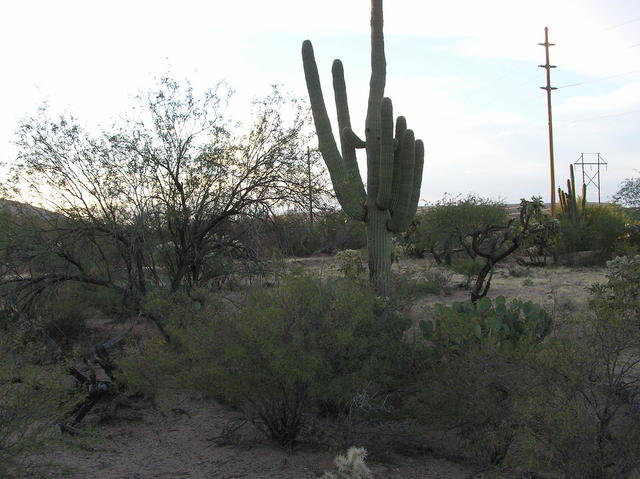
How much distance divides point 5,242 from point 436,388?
7437mm

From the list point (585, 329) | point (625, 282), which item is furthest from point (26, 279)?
point (625, 282)

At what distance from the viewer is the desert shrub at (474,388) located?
6.55 m

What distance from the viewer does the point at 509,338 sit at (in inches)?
349

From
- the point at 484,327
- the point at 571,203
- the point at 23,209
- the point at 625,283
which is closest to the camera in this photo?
the point at 484,327

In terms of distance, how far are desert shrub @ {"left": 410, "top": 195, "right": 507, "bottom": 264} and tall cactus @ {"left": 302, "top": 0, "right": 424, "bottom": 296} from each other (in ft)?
34.6

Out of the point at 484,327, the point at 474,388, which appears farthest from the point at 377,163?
the point at 474,388

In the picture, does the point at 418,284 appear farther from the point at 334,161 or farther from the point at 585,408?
the point at 585,408

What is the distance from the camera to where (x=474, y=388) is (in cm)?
680

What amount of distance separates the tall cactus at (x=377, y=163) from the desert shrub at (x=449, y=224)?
34.6 ft

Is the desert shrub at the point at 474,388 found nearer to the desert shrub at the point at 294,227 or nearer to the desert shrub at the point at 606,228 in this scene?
the desert shrub at the point at 294,227

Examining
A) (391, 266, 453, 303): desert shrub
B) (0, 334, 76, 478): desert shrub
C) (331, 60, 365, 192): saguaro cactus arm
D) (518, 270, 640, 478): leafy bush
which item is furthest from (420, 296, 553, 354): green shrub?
(331, 60, 365, 192): saguaro cactus arm

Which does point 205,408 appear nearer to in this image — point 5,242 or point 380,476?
point 380,476

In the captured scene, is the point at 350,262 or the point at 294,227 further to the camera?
the point at 350,262

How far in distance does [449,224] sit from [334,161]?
12448mm
